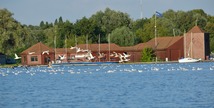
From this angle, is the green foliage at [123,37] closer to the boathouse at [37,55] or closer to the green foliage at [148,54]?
the green foliage at [148,54]

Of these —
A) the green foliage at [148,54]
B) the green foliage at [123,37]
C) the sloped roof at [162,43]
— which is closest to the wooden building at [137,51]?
the sloped roof at [162,43]

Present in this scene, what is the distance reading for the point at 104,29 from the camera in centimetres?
16075

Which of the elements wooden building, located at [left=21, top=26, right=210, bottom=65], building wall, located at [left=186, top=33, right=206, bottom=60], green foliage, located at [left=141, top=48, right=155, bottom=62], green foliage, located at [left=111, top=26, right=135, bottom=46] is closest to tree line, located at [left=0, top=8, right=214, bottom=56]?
green foliage, located at [left=111, top=26, right=135, bottom=46]

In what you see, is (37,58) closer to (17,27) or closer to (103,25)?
(17,27)

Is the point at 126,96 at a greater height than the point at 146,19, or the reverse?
the point at 146,19

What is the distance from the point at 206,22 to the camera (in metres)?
165

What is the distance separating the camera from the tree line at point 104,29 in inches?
5148

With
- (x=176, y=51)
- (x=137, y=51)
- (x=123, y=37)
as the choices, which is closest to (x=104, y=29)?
(x=123, y=37)

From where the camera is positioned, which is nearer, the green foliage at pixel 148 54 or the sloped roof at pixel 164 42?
the green foliage at pixel 148 54

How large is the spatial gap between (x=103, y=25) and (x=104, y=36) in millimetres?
12203

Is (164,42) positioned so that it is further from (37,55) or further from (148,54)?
(37,55)

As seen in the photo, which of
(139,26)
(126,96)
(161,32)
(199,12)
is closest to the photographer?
(126,96)

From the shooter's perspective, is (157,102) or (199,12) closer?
(157,102)

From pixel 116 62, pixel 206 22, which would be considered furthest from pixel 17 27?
pixel 206 22
